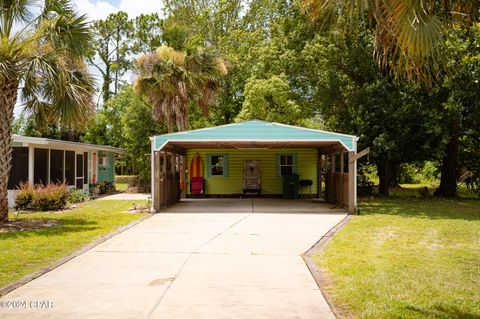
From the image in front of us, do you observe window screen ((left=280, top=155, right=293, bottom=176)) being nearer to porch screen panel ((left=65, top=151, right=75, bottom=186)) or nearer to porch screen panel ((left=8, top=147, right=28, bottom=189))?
porch screen panel ((left=65, top=151, right=75, bottom=186))

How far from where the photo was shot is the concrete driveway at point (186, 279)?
16.8 feet

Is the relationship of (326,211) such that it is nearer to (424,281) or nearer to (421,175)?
(424,281)

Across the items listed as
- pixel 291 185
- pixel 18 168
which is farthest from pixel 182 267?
pixel 291 185

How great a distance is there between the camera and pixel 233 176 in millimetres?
22844

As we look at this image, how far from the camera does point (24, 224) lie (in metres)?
11.7

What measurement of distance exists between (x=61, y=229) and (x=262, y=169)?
42.0ft

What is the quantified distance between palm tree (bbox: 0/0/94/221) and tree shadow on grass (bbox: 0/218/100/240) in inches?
56.5

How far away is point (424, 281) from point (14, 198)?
1463cm

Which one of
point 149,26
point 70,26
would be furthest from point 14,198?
point 149,26

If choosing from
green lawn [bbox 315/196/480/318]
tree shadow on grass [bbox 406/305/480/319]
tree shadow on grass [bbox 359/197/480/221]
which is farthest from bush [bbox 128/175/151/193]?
tree shadow on grass [bbox 406/305/480/319]

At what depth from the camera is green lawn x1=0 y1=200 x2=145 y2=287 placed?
729cm

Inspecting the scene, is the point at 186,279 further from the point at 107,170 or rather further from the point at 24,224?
the point at 107,170

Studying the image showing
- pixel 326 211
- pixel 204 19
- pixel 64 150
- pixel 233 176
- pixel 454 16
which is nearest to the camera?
pixel 454 16

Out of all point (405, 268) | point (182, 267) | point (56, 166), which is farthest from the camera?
point (56, 166)
